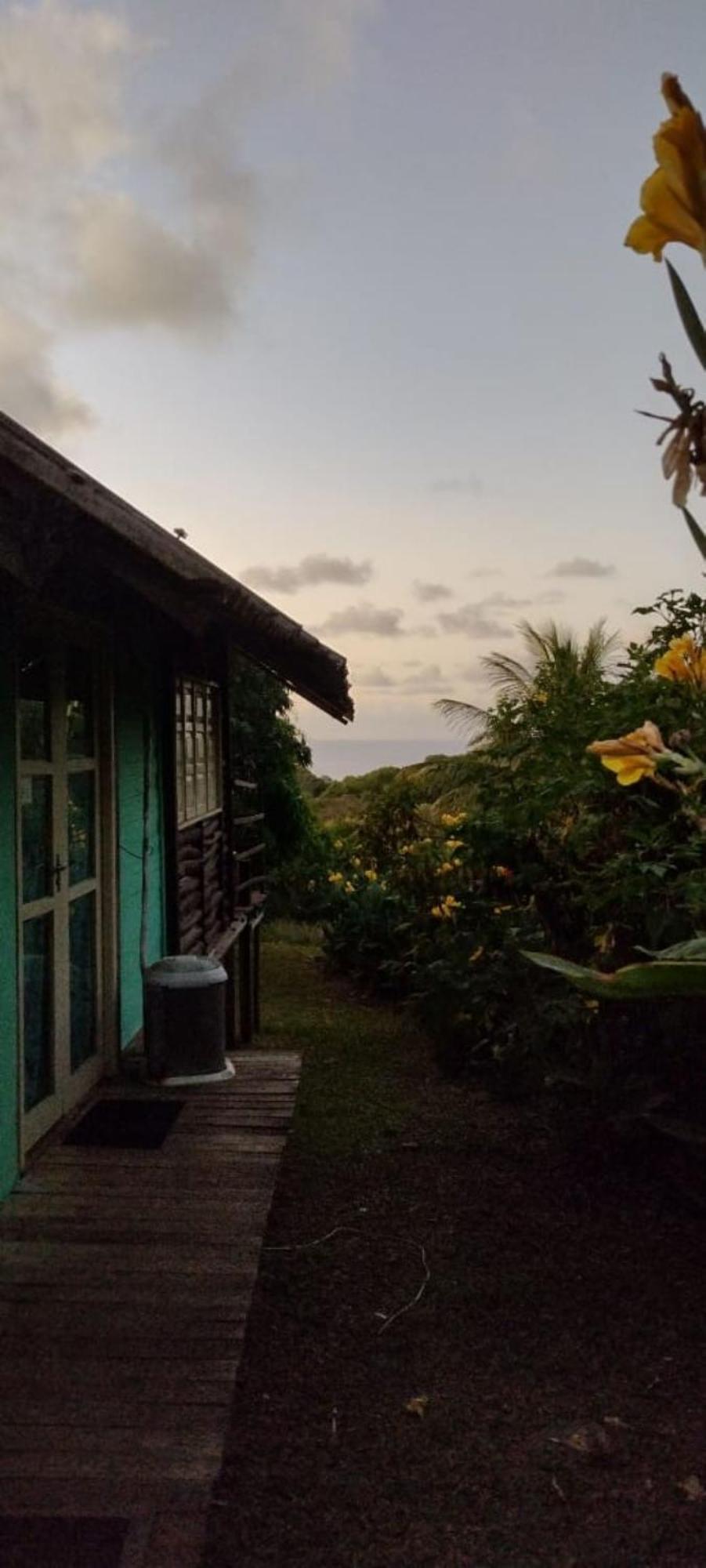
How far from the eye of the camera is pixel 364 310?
6105 mm

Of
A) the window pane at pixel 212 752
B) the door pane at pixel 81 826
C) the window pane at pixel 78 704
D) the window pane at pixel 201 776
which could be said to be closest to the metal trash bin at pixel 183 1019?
the door pane at pixel 81 826

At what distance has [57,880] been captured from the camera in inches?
204

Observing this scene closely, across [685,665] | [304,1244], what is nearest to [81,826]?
[304,1244]

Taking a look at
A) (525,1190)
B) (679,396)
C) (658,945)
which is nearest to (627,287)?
(679,396)

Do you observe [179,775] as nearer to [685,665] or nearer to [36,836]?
[36,836]

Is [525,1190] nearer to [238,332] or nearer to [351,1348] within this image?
[351,1348]

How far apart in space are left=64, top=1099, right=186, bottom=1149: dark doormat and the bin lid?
541 mm

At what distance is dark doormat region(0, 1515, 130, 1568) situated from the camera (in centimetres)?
252

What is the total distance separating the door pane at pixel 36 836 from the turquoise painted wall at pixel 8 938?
23cm

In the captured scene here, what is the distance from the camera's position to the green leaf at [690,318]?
0.92m

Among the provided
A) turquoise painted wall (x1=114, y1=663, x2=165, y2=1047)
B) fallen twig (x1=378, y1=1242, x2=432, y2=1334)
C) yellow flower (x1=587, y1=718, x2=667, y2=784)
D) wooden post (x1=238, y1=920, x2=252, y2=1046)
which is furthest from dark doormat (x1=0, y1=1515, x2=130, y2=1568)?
wooden post (x1=238, y1=920, x2=252, y2=1046)

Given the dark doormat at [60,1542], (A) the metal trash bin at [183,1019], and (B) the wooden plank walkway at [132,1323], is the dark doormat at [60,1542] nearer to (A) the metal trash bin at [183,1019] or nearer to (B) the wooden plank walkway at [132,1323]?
(B) the wooden plank walkway at [132,1323]

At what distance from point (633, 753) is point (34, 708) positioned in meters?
3.65

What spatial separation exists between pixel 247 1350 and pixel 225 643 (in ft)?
15.9
